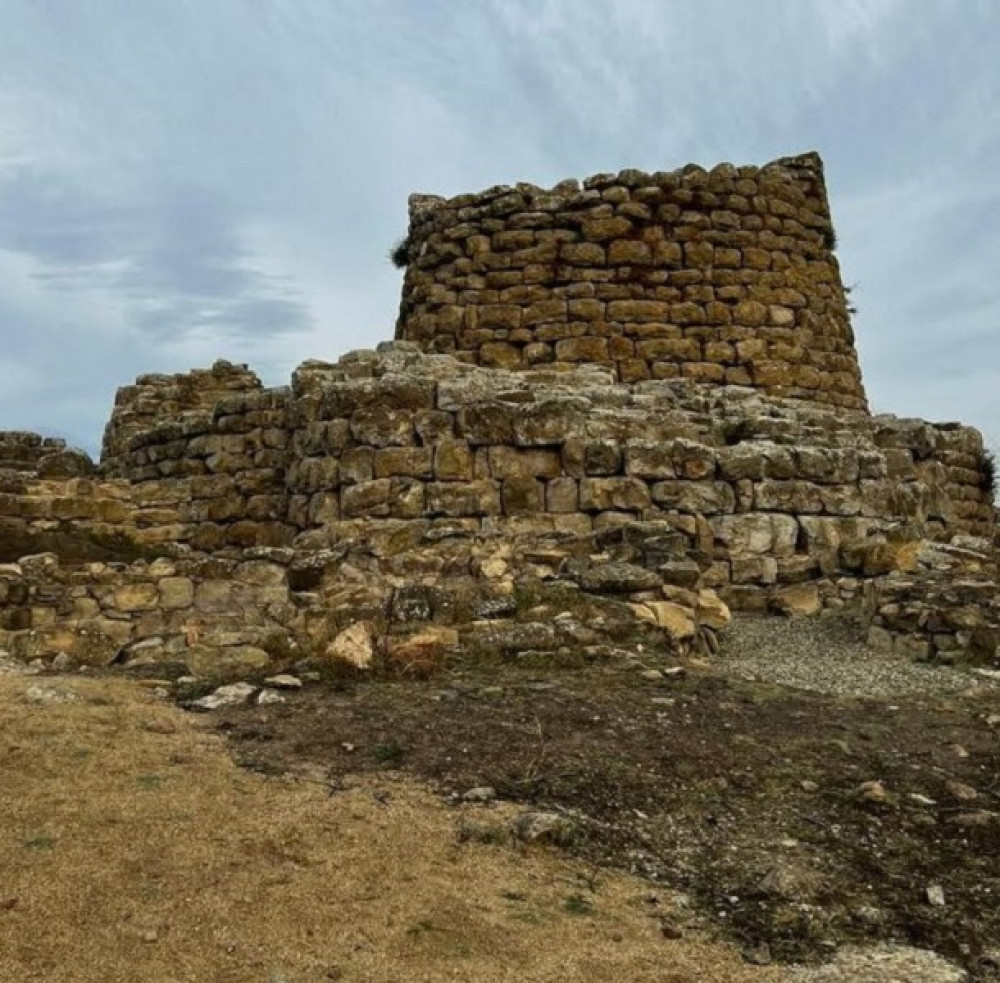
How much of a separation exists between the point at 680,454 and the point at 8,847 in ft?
24.5

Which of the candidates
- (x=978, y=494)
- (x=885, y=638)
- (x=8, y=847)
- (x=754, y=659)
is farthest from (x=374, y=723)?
(x=978, y=494)

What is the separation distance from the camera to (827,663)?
7.62m

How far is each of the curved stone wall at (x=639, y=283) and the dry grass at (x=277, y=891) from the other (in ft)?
30.1

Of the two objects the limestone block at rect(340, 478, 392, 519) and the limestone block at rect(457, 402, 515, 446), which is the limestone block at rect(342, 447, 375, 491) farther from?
the limestone block at rect(457, 402, 515, 446)

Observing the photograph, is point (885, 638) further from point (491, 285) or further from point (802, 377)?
point (491, 285)

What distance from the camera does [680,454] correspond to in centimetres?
1013

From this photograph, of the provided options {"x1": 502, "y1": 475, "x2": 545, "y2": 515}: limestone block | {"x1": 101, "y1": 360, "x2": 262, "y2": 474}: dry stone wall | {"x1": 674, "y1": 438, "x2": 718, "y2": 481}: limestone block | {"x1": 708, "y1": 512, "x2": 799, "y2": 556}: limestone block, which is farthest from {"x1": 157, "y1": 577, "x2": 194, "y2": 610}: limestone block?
{"x1": 101, "y1": 360, "x2": 262, "y2": 474}: dry stone wall

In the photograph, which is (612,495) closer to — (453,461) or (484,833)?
(453,461)

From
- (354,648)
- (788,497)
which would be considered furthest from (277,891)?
(788,497)

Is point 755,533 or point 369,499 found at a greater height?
point 369,499

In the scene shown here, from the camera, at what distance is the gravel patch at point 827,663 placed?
272 inches

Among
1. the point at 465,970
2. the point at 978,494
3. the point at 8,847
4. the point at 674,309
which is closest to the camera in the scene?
the point at 465,970

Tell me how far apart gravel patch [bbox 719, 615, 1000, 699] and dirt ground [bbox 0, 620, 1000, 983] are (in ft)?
2.52

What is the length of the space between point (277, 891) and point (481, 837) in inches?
33.7
